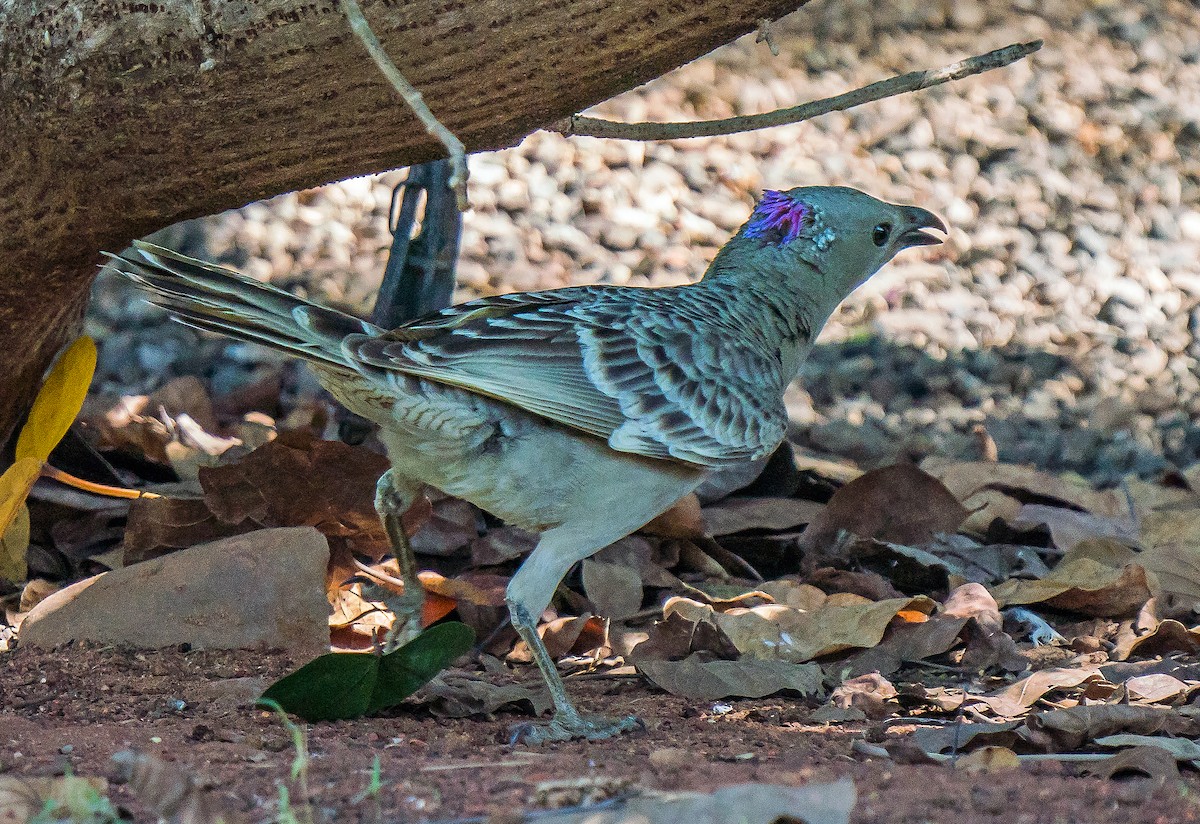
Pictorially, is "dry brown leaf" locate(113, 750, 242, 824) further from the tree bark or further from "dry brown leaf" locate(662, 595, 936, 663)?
"dry brown leaf" locate(662, 595, 936, 663)

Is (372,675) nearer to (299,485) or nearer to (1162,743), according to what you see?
(299,485)

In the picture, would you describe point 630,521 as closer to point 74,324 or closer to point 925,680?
point 925,680

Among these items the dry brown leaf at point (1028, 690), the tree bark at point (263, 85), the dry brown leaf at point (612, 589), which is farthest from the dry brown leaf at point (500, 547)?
the dry brown leaf at point (1028, 690)

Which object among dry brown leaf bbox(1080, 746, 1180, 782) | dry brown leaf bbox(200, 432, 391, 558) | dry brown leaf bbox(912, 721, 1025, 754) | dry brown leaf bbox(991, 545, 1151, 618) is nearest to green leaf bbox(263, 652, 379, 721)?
dry brown leaf bbox(200, 432, 391, 558)

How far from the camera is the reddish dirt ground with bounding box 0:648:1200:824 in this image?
2.71 m

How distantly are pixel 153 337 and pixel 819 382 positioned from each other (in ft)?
11.5

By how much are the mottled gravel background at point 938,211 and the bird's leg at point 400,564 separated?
103 inches

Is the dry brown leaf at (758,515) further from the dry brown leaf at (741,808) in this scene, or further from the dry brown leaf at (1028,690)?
the dry brown leaf at (741,808)

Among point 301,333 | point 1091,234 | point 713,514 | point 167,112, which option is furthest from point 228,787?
point 1091,234

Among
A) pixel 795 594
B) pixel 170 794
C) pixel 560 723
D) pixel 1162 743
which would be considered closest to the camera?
A: pixel 170 794

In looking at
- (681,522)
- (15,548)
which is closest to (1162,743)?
(681,522)

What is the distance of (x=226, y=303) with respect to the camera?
3.71 meters

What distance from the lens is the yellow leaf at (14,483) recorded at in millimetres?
4277

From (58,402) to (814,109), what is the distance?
2.49 metres
